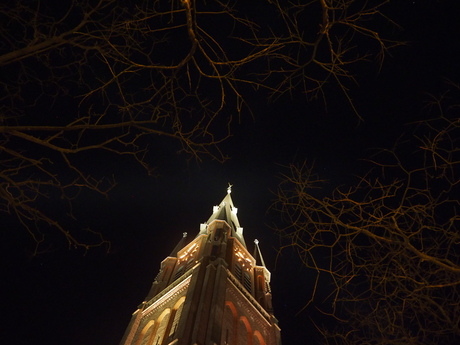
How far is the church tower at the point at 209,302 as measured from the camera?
64.6ft

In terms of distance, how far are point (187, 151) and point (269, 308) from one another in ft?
82.3

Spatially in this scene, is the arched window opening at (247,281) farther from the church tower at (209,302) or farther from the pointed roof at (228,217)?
the pointed roof at (228,217)

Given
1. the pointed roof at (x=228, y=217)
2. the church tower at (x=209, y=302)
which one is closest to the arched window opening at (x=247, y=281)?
the church tower at (x=209, y=302)

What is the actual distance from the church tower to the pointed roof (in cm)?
283

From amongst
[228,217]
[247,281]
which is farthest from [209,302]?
[228,217]

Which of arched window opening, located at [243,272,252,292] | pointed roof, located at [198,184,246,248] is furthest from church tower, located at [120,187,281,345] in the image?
pointed roof, located at [198,184,246,248]

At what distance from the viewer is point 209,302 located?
2150 centimetres

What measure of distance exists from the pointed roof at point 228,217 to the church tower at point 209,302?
2829mm

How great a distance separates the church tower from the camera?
64.6 ft

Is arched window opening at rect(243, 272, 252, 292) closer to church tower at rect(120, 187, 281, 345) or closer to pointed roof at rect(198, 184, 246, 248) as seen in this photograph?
church tower at rect(120, 187, 281, 345)

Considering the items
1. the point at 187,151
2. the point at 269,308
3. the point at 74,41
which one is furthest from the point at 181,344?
the point at 74,41

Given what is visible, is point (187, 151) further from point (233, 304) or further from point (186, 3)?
point (233, 304)

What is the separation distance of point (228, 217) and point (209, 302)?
791 inches

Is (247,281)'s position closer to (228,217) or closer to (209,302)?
(209,302)
